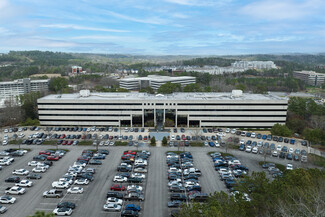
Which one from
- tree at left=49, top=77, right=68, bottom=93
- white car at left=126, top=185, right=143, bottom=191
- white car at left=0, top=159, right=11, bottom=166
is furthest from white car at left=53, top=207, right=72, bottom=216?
tree at left=49, top=77, right=68, bottom=93

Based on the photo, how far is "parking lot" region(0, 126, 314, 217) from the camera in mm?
23039

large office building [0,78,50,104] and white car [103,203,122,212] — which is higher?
large office building [0,78,50,104]

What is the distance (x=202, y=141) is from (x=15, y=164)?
2972cm

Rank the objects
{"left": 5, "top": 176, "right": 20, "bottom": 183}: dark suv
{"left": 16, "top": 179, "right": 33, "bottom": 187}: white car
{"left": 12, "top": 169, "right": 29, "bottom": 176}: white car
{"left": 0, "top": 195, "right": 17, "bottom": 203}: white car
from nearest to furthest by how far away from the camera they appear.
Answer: {"left": 0, "top": 195, "right": 17, "bottom": 203}: white car → {"left": 16, "top": 179, "right": 33, "bottom": 187}: white car → {"left": 5, "top": 176, "right": 20, "bottom": 183}: dark suv → {"left": 12, "top": 169, "right": 29, "bottom": 176}: white car

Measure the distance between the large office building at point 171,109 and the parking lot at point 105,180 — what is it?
38.8 feet

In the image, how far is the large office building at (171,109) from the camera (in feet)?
159

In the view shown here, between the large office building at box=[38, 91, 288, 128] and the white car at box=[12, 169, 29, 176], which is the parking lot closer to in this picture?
the white car at box=[12, 169, 29, 176]

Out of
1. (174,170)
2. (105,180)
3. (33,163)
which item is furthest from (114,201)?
(33,163)

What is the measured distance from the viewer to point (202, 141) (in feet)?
136

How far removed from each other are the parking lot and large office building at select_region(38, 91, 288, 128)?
11.8 meters

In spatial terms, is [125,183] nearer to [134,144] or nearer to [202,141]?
[134,144]

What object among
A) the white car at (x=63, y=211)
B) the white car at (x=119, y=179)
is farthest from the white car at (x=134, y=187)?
the white car at (x=63, y=211)

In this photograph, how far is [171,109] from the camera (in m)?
50.6

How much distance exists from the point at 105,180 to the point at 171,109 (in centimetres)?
2547
